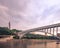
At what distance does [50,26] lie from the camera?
242 feet

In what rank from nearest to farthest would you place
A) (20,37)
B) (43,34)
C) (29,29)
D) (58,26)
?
(58,26) → (20,37) → (29,29) → (43,34)

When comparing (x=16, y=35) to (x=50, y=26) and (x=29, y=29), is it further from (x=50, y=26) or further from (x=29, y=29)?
(x=50, y=26)

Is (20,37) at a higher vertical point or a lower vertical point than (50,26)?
lower

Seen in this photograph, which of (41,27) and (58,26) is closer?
(58,26)

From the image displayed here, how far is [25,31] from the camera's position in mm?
91500

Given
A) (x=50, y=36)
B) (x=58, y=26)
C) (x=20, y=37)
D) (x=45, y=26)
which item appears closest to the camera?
(x=58, y=26)

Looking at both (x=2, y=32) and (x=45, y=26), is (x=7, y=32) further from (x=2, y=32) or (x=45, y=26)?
(x=45, y=26)

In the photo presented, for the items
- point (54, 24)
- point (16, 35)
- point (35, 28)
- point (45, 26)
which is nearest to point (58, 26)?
point (54, 24)

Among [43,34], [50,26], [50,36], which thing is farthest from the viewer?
[43,34]

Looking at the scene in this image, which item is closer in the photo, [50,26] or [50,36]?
[50,26]

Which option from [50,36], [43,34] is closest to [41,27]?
[50,36]

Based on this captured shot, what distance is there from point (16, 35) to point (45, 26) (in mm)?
17541

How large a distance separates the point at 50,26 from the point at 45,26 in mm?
5636

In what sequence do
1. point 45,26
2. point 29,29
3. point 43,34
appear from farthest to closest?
point 43,34 → point 29,29 → point 45,26
